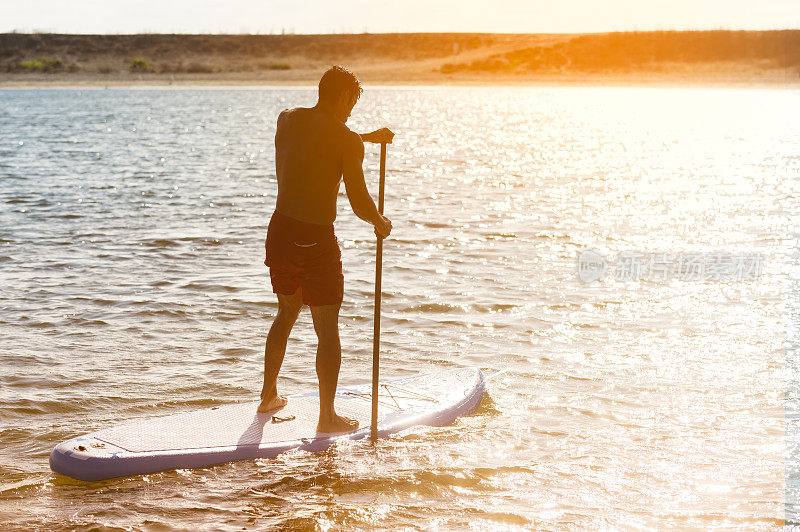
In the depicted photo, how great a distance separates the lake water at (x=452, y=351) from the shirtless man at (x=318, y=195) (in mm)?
1022

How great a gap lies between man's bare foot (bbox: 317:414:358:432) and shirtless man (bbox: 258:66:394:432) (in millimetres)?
522

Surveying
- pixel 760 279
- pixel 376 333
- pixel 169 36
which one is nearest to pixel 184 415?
pixel 376 333

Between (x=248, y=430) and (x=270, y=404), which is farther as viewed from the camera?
(x=270, y=404)

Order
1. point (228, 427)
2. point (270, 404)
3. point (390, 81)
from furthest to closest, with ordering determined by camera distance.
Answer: point (390, 81), point (270, 404), point (228, 427)

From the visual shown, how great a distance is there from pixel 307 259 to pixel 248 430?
1210 mm

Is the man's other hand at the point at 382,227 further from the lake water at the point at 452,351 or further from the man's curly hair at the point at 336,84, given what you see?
the lake water at the point at 452,351

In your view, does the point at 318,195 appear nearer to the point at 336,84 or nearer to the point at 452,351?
the point at 336,84

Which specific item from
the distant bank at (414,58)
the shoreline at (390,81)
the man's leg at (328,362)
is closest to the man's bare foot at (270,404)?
the man's leg at (328,362)

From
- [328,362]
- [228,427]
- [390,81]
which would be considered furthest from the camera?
[390,81]

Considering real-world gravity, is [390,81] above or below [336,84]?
above

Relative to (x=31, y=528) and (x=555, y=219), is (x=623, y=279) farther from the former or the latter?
(x=31, y=528)

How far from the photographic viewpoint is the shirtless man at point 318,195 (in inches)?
214

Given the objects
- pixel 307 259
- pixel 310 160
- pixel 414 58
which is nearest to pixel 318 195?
pixel 310 160

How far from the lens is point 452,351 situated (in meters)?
8.37
